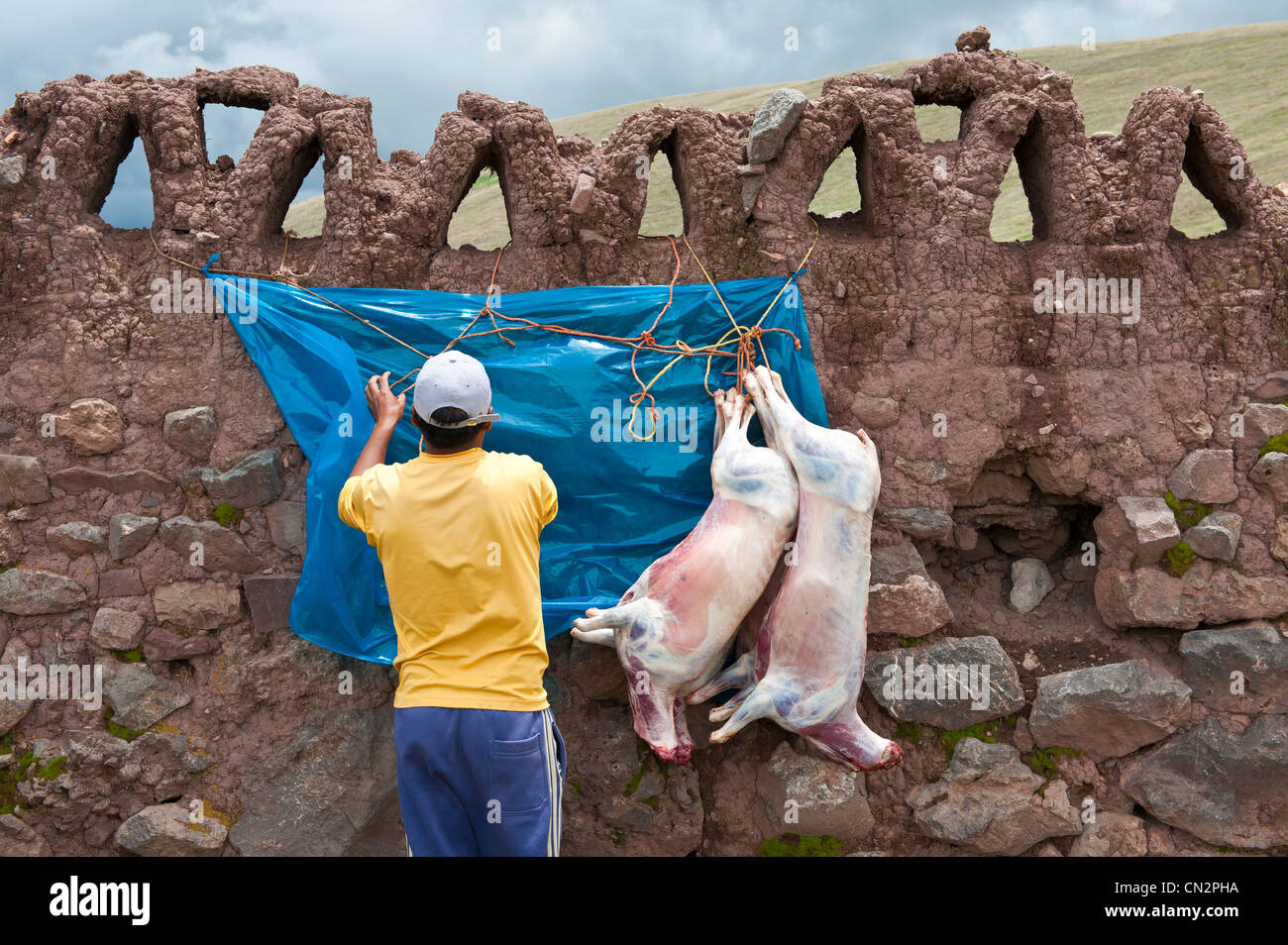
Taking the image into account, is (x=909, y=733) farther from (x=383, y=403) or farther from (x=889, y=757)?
(x=383, y=403)

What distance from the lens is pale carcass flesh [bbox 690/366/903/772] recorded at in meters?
Result: 3.06

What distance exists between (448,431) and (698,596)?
3.51 feet

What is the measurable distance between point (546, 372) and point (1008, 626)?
2.09m

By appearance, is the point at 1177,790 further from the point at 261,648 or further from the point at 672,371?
the point at 261,648

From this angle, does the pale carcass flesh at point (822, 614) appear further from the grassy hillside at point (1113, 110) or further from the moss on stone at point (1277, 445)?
the grassy hillside at point (1113, 110)

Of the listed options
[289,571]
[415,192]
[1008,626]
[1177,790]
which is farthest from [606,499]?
[1177,790]

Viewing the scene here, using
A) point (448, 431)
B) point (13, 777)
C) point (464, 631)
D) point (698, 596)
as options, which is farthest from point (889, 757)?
point (13, 777)

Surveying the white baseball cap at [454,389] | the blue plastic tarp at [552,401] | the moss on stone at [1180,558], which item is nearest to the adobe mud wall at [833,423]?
the moss on stone at [1180,558]

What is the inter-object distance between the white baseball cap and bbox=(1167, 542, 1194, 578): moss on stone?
2730 mm

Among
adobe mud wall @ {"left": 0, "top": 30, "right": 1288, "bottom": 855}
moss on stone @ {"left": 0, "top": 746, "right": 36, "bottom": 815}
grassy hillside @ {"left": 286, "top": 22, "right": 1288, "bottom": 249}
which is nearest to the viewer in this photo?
moss on stone @ {"left": 0, "top": 746, "right": 36, "bottom": 815}

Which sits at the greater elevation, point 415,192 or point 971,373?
point 415,192

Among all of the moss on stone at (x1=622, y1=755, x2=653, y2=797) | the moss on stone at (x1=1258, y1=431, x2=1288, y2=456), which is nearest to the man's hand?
the moss on stone at (x1=622, y1=755, x2=653, y2=797)

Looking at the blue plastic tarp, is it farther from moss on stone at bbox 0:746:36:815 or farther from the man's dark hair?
moss on stone at bbox 0:746:36:815

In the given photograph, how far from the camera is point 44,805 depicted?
3139mm
